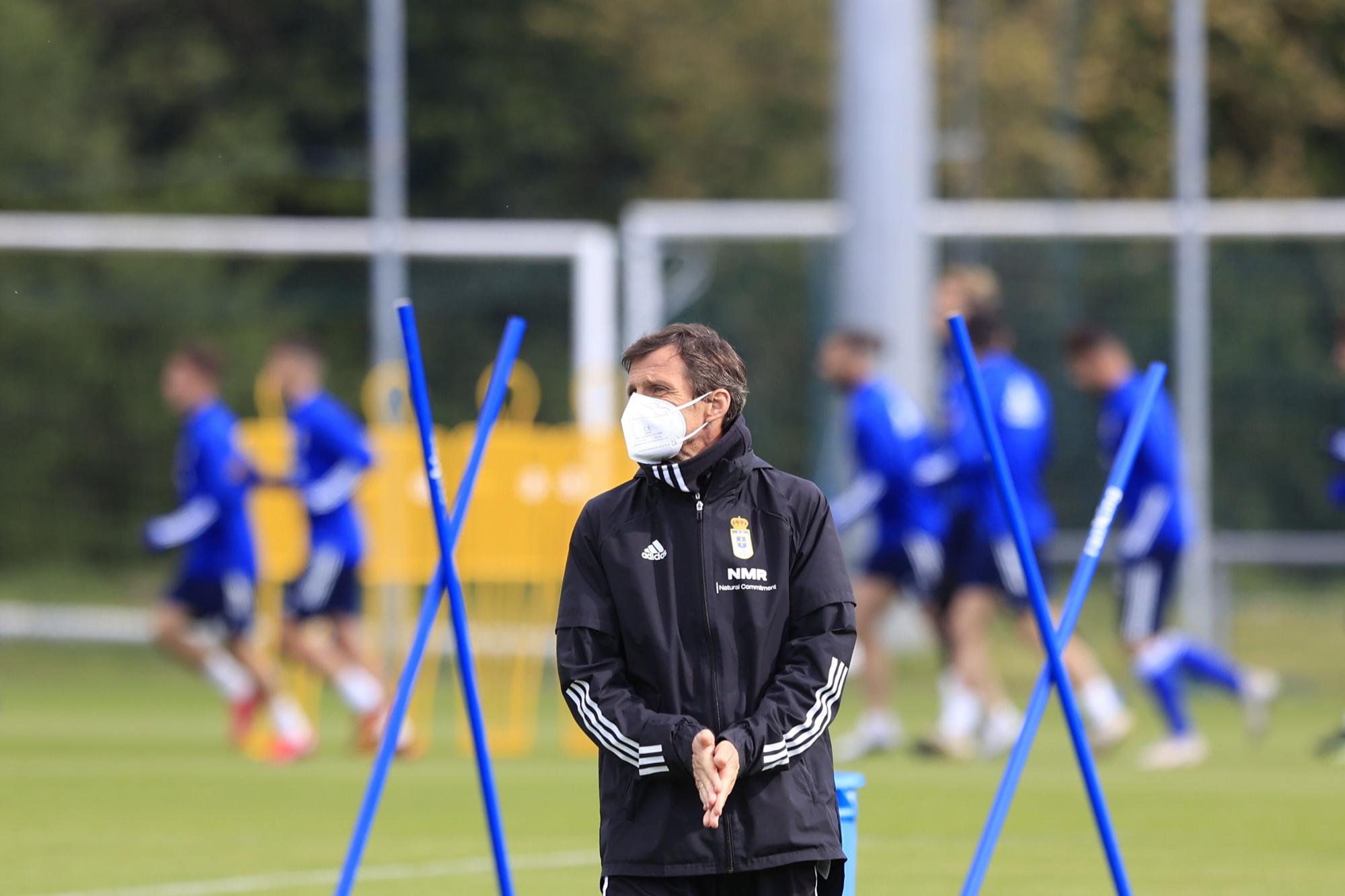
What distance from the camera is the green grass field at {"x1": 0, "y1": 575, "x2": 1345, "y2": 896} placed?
8812 millimetres

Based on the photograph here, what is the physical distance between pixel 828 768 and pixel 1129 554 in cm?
779

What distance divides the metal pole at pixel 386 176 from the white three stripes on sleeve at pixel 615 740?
12.3m

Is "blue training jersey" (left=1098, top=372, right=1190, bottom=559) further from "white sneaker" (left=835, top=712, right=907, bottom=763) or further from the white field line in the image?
the white field line

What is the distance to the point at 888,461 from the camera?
13250 mm

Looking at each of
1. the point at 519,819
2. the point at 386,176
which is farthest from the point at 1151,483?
the point at 386,176

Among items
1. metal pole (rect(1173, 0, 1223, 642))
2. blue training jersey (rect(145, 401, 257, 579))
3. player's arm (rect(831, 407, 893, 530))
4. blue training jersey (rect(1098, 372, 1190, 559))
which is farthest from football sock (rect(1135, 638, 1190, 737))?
blue training jersey (rect(145, 401, 257, 579))

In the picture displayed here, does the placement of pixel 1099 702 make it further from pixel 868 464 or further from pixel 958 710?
pixel 868 464

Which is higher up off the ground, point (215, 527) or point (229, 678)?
point (215, 527)

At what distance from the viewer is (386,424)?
15.6 m

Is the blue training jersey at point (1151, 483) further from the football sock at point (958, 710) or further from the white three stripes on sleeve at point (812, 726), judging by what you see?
the white three stripes on sleeve at point (812, 726)

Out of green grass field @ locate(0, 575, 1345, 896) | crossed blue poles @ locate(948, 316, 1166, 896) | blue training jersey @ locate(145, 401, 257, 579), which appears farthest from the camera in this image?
blue training jersey @ locate(145, 401, 257, 579)

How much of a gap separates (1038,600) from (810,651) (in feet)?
3.87

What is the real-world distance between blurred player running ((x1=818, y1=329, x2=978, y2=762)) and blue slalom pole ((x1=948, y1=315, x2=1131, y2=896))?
692 centimetres

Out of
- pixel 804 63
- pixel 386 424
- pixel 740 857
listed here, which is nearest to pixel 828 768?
pixel 740 857
